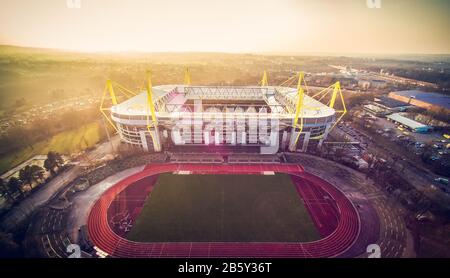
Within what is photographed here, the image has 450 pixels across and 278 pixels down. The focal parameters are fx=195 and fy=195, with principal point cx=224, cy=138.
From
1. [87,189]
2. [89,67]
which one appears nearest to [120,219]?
[87,189]

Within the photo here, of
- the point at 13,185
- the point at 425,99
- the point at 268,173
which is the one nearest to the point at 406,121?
the point at 425,99

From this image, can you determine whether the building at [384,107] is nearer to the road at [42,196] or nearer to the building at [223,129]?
the building at [223,129]

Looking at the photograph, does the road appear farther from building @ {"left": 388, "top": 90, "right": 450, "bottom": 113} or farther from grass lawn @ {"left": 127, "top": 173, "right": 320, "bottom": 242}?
building @ {"left": 388, "top": 90, "right": 450, "bottom": 113}

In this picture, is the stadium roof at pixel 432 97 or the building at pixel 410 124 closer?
the building at pixel 410 124

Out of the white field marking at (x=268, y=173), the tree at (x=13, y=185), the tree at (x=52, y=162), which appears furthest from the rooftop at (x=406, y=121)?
the tree at (x=13, y=185)

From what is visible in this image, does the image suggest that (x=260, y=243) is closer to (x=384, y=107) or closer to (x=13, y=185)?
(x=13, y=185)
